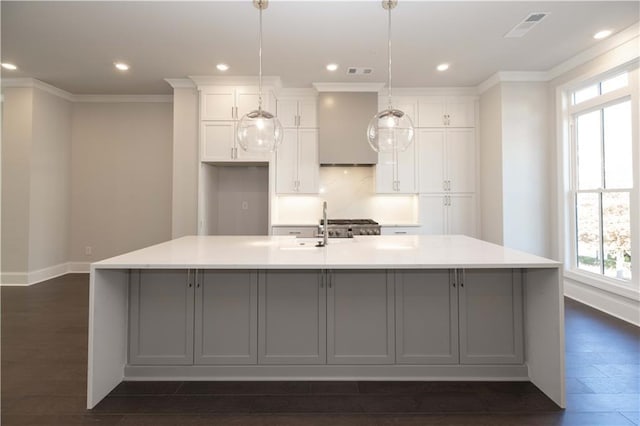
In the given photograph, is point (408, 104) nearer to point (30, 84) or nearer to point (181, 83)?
point (181, 83)

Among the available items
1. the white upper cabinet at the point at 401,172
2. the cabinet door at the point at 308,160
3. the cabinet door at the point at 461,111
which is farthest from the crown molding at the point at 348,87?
the cabinet door at the point at 461,111

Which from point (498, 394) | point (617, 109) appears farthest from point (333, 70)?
point (498, 394)

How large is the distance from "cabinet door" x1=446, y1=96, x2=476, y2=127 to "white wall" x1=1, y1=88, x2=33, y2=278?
20.1 feet

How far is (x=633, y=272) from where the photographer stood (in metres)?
3.53

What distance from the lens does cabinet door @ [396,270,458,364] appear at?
7.66 feet

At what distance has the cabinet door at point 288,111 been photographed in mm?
5117

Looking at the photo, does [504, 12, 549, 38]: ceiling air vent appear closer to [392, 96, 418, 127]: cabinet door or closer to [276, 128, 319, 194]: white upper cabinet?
[392, 96, 418, 127]: cabinet door

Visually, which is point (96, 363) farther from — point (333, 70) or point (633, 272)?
point (633, 272)

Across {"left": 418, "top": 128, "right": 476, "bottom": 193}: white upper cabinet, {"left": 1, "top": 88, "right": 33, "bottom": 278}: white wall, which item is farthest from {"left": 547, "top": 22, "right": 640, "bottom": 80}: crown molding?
{"left": 1, "top": 88, "right": 33, "bottom": 278}: white wall

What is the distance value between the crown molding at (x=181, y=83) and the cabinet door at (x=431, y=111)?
3.32 meters

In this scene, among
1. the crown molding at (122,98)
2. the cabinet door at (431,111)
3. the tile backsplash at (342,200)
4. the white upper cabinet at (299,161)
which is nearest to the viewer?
the white upper cabinet at (299,161)

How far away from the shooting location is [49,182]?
529cm

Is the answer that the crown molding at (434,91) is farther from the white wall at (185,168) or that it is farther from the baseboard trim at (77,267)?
the baseboard trim at (77,267)

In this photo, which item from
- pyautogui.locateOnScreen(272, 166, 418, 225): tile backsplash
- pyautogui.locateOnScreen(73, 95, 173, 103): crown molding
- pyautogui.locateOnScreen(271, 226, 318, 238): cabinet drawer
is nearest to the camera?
pyautogui.locateOnScreen(271, 226, 318, 238): cabinet drawer
